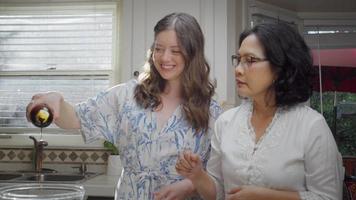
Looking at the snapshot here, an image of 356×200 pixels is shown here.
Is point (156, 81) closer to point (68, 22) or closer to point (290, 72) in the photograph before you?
point (290, 72)

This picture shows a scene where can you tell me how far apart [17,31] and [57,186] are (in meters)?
2.39

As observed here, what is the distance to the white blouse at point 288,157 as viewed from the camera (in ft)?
3.63

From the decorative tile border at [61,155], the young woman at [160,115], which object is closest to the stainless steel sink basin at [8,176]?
the decorative tile border at [61,155]

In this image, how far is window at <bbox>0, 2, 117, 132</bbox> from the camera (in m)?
3.04

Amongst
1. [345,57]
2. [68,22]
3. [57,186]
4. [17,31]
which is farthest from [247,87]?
[345,57]

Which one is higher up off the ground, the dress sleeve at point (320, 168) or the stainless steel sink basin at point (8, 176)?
the dress sleeve at point (320, 168)

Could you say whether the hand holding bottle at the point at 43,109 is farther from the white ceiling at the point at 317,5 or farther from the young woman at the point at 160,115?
Result: the white ceiling at the point at 317,5

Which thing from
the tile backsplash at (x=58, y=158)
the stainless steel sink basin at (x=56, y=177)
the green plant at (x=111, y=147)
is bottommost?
the stainless steel sink basin at (x=56, y=177)

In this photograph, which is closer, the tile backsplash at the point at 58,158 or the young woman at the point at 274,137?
the young woman at the point at 274,137

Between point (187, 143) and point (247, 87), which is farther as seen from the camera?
point (187, 143)

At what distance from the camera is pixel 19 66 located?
10.3ft

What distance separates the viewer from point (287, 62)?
1175 millimetres

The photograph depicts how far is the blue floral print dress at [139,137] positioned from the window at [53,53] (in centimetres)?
152

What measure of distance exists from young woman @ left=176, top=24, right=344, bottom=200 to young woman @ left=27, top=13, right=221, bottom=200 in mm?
190
